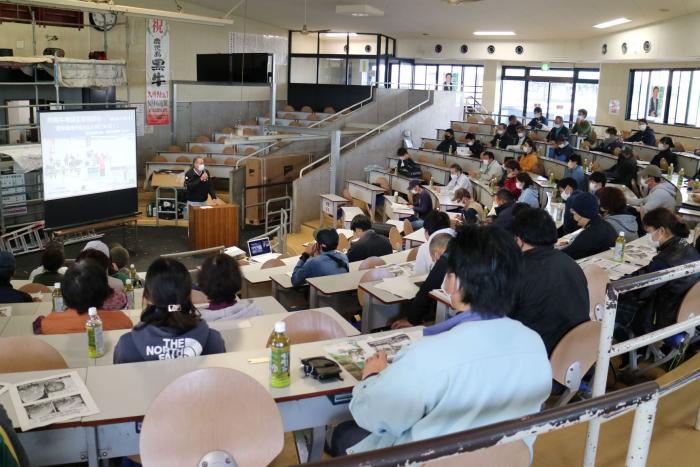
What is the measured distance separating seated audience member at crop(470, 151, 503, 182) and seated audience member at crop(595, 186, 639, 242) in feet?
15.7

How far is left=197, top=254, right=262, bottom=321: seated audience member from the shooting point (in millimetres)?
3775

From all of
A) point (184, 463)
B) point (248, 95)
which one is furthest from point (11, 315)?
point (248, 95)

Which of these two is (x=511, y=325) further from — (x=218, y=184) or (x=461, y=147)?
(x=218, y=184)

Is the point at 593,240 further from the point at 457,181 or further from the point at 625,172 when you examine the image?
the point at 457,181

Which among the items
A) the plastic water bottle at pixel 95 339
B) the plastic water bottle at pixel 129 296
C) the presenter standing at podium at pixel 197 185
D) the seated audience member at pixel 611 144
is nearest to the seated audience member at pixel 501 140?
the seated audience member at pixel 611 144

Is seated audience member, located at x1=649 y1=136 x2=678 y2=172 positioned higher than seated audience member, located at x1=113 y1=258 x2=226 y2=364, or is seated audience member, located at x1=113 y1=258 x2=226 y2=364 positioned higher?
seated audience member, located at x1=649 y1=136 x2=678 y2=172

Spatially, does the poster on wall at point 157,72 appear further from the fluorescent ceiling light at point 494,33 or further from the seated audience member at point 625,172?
the seated audience member at point 625,172

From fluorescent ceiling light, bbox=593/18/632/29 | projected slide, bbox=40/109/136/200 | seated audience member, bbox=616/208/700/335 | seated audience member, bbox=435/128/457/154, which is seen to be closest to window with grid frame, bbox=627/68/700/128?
fluorescent ceiling light, bbox=593/18/632/29

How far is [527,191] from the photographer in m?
8.83

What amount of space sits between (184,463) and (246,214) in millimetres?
10784

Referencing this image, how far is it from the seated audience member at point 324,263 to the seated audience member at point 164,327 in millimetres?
2580

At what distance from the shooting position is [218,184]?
15320mm

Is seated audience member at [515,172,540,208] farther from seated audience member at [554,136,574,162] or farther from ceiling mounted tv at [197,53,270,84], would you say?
ceiling mounted tv at [197,53,270,84]

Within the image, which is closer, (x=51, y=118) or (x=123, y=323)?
(x=123, y=323)
